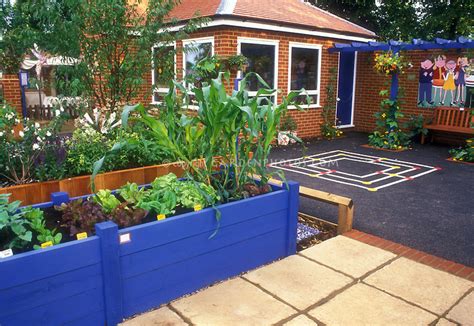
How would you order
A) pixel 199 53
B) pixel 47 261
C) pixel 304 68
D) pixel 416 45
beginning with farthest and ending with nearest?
pixel 304 68 < pixel 199 53 < pixel 416 45 < pixel 47 261

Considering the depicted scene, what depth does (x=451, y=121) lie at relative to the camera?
31.2 ft

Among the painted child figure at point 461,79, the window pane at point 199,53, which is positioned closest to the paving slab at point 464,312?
the window pane at point 199,53

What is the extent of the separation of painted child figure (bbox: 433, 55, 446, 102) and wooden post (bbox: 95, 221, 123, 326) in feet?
31.3

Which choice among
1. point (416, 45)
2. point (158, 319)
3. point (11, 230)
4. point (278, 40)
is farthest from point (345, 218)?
point (278, 40)

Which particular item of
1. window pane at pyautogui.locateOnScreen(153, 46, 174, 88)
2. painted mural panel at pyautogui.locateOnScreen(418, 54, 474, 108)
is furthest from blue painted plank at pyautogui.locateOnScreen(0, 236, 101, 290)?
painted mural panel at pyautogui.locateOnScreen(418, 54, 474, 108)

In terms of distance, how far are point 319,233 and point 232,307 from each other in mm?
1672

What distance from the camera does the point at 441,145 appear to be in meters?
9.56

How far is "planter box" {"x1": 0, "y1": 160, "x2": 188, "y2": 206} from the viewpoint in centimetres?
354

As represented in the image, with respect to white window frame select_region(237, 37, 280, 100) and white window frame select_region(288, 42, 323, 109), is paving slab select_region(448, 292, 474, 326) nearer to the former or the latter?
white window frame select_region(237, 37, 280, 100)

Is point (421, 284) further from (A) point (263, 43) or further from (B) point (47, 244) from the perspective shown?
(A) point (263, 43)

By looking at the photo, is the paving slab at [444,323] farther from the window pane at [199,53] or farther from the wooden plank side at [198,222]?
the window pane at [199,53]

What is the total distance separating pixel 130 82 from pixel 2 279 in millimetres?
2926

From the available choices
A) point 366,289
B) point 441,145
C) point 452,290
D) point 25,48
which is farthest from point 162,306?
point 441,145

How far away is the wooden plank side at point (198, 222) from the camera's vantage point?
2.54 meters
